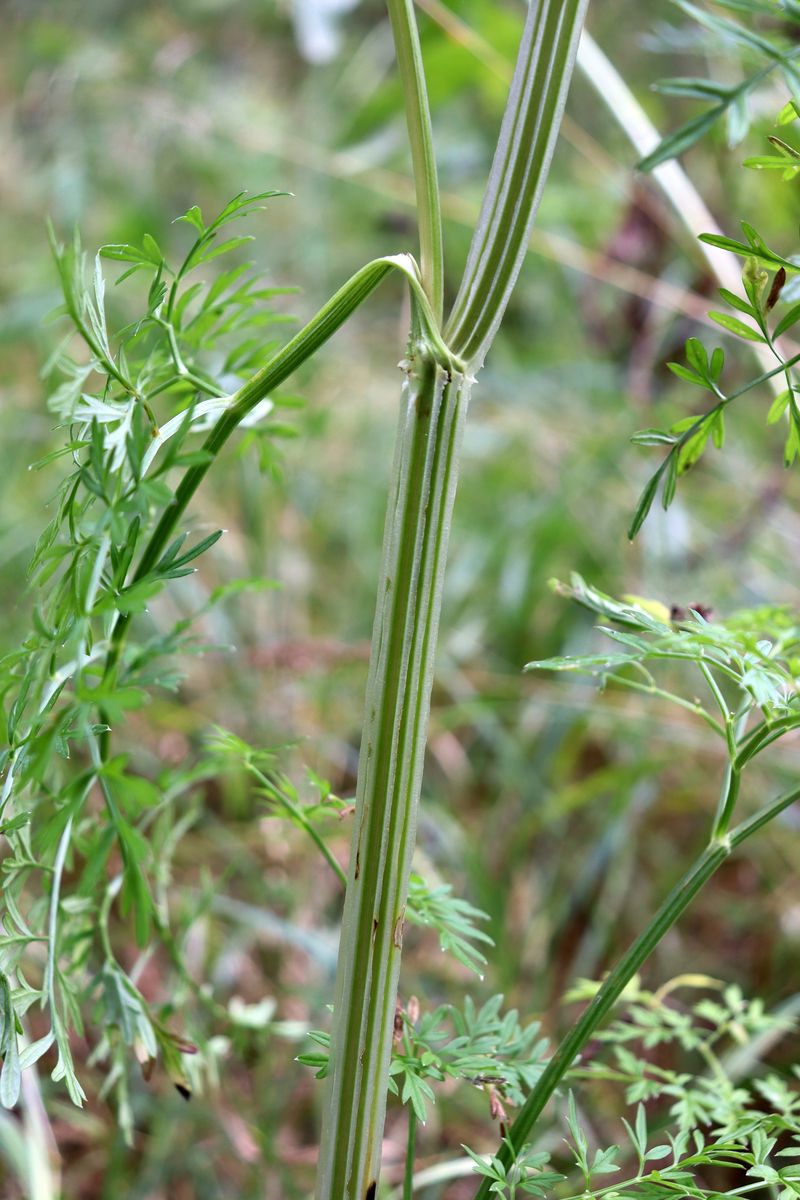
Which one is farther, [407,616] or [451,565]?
[451,565]

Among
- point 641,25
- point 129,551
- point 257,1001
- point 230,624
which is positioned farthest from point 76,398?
point 641,25

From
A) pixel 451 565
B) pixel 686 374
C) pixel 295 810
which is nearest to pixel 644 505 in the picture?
pixel 686 374

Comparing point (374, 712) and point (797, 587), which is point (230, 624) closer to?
point (797, 587)

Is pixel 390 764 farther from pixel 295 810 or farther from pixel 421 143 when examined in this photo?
pixel 421 143

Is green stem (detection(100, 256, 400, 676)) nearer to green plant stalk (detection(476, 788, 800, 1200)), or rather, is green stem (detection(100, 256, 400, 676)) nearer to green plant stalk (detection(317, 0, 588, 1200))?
green plant stalk (detection(317, 0, 588, 1200))

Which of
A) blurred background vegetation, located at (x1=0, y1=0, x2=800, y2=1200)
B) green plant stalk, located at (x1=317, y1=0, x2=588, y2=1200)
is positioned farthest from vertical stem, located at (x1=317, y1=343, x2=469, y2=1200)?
blurred background vegetation, located at (x1=0, y1=0, x2=800, y2=1200)

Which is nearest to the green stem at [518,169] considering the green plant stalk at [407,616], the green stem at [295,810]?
the green plant stalk at [407,616]
